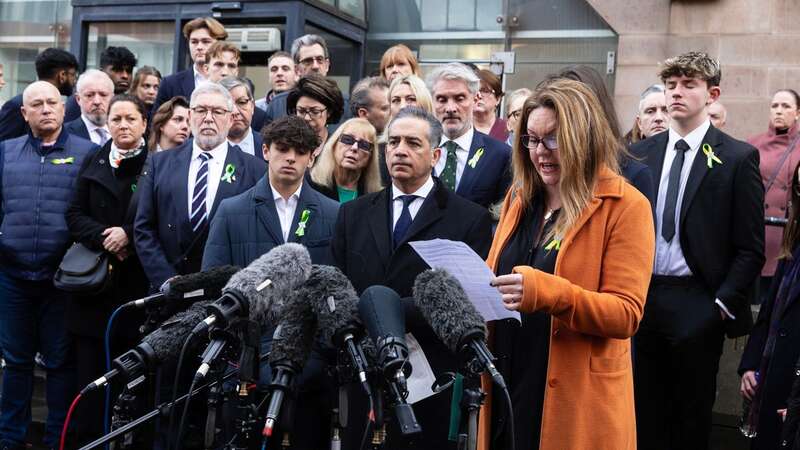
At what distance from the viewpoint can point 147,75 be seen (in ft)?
34.3

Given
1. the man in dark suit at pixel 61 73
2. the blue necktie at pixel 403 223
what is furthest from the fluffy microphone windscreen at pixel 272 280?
the man in dark suit at pixel 61 73

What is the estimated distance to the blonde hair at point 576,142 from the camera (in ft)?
13.9

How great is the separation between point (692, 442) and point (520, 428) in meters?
2.16

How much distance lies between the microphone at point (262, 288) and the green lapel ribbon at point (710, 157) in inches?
115

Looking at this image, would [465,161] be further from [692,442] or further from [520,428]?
[520,428]

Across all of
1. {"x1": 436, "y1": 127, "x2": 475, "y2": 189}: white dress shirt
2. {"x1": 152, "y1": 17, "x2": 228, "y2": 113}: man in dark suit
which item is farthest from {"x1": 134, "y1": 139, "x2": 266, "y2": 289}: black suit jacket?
{"x1": 152, "y1": 17, "x2": 228, "y2": 113}: man in dark suit

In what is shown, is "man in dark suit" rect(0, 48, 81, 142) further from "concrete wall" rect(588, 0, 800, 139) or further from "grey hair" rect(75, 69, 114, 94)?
"concrete wall" rect(588, 0, 800, 139)

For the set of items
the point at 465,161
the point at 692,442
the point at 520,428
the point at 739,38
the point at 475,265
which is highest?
the point at 739,38

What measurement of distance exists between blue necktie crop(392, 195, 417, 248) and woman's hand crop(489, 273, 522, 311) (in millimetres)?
1448

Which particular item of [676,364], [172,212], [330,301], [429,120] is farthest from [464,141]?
[330,301]

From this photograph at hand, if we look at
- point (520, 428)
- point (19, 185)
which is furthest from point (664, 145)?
point (19, 185)

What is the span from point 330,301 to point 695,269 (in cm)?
291

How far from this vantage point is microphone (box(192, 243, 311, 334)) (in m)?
3.78

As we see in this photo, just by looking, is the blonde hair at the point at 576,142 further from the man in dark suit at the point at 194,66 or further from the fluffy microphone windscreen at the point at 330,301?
the man in dark suit at the point at 194,66
